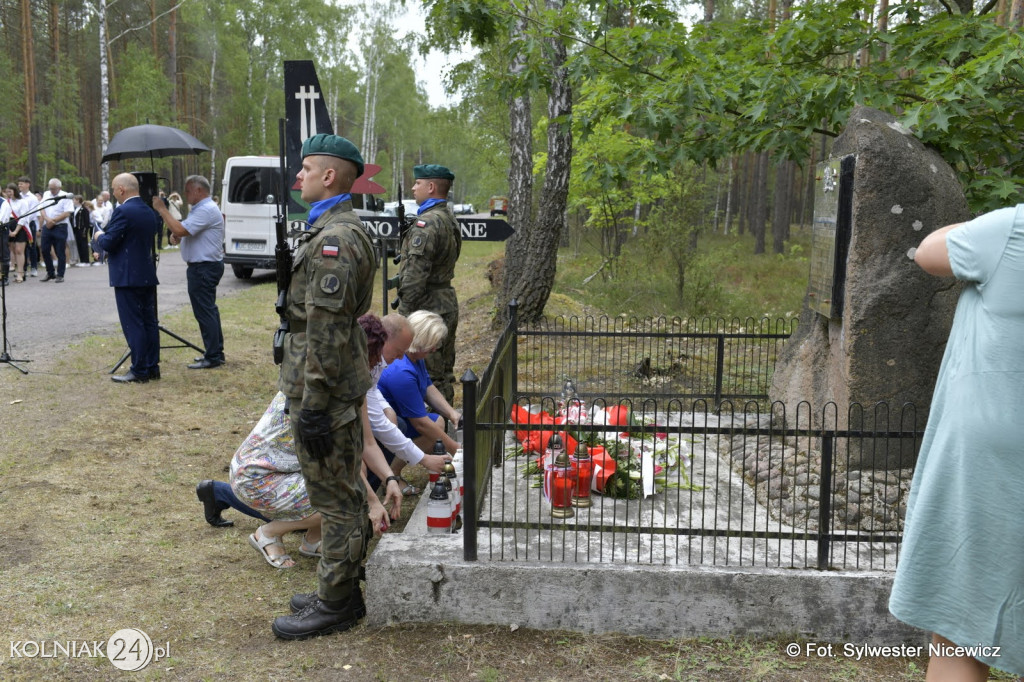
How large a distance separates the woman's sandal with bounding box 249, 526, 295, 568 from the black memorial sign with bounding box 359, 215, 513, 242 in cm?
314

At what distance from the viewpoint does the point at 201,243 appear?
8.41 metres

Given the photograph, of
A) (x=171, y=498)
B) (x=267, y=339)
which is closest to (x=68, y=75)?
(x=267, y=339)

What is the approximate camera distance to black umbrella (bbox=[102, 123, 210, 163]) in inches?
315

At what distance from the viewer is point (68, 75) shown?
33531mm

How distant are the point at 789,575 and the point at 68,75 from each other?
3669 centimetres

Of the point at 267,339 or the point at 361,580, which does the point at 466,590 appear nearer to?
the point at 361,580

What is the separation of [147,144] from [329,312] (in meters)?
5.64

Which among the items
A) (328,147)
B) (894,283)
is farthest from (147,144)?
(894,283)

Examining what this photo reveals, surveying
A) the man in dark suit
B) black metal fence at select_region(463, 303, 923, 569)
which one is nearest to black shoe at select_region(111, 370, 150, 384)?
the man in dark suit

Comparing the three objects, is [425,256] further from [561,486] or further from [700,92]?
[561,486]

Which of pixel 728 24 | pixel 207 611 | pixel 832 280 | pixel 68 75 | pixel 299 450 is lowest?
pixel 207 611

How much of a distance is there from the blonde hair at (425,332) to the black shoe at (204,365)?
15.4 ft

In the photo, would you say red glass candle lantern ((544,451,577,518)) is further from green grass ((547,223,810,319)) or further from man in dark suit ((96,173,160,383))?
green grass ((547,223,810,319))

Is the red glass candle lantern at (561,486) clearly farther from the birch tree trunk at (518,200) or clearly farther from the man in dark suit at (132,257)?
the birch tree trunk at (518,200)
